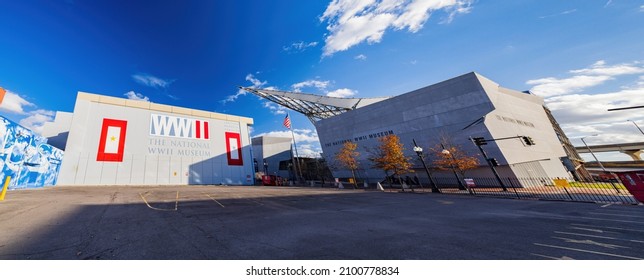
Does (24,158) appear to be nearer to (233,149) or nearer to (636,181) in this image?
(233,149)

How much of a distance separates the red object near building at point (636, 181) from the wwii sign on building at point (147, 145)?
44.0 metres

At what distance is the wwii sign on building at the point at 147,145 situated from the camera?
29.6 metres

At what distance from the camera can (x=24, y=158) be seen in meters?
19.8

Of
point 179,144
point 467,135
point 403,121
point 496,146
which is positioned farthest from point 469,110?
point 179,144

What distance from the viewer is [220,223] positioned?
713 centimetres

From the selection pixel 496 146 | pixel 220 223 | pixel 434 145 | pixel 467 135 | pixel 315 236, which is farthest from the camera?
pixel 434 145

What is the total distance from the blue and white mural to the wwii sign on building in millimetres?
3775

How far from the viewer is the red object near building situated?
12.6 meters

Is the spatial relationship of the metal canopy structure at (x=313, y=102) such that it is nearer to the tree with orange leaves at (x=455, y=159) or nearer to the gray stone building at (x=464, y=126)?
the gray stone building at (x=464, y=126)

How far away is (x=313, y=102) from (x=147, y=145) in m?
31.5

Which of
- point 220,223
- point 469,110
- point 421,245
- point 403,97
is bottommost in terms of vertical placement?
point 421,245
